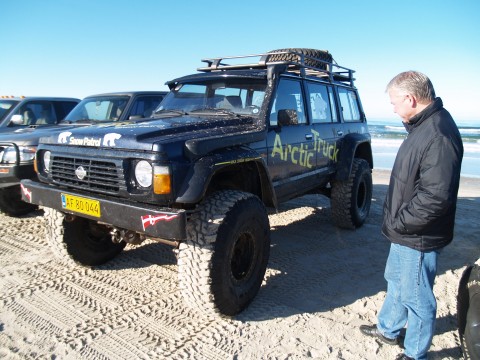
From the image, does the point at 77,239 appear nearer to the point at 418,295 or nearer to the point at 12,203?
the point at 12,203

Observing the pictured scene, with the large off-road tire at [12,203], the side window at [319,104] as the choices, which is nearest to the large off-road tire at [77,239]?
the large off-road tire at [12,203]

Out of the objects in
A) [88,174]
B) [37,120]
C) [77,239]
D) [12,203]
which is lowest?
[12,203]

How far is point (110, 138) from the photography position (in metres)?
2.76

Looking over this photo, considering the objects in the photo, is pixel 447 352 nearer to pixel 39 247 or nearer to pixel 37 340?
pixel 37 340

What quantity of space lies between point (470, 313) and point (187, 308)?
2115 millimetres

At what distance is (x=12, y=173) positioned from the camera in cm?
469

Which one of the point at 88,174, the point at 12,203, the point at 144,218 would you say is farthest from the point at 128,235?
the point at 12,203

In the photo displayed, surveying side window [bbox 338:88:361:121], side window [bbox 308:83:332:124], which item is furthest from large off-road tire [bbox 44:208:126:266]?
side window [bbox 338:88:361:121]

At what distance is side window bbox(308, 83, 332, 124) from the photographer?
4.46 m

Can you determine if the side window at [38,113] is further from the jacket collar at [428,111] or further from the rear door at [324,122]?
the jacket collar at [428,111]

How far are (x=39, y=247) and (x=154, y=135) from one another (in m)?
2.67

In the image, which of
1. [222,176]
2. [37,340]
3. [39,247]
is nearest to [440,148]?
[222,176]

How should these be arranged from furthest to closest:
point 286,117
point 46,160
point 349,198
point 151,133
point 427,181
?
1. point 349,198
2. point 286,117
3. point 46,160
4. point 151,133
5. point 427,181

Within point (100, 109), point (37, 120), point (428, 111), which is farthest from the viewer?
point (37, 120)
